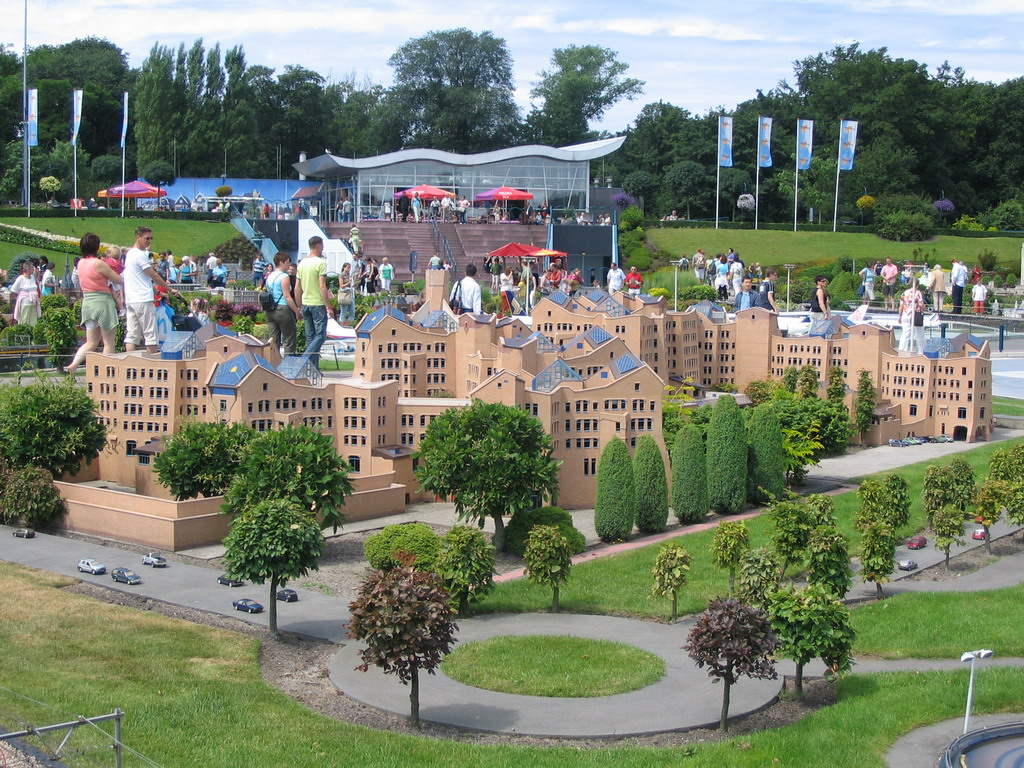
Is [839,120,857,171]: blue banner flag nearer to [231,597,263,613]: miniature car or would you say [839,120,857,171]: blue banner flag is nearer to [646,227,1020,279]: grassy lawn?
[646,227,1020,279]: grassy lawn

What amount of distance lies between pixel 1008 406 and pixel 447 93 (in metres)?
68.0

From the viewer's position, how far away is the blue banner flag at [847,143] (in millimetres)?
83438

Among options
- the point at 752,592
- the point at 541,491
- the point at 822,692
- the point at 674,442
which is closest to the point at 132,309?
the point at 541,491

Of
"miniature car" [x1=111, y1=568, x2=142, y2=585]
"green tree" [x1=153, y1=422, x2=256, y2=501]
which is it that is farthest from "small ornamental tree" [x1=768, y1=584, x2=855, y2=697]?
"green tree" [x1=153, y1=422, x2=256, y2=501]

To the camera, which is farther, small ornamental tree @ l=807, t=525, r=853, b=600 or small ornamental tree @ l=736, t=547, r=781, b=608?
small ornamental tree @ l=807, t=525, r=853, b=600

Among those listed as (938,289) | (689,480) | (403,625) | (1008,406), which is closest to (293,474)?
(403,625)

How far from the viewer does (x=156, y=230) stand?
71.5 metres

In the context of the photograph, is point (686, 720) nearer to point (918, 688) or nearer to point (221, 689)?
point (918, 688)

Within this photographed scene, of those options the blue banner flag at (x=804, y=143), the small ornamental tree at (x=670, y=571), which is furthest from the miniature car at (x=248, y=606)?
the blue banner flag at (x=804, y=143)

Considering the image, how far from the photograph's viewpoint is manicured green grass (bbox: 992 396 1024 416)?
4434 cm

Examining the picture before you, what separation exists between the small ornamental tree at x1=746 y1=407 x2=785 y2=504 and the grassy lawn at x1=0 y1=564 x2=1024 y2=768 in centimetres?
1283

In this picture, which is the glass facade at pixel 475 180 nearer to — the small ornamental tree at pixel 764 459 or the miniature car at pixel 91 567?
the small ornamental tree at pixel 764 459

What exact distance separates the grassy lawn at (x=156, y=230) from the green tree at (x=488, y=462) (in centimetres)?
4159

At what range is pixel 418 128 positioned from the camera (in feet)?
349
